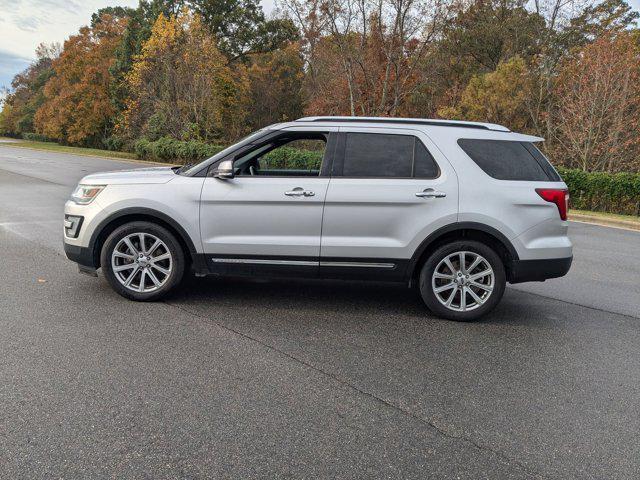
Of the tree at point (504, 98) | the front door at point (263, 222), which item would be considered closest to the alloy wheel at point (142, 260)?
the front door at point (263, 222)

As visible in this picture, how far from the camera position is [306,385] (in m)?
3.76

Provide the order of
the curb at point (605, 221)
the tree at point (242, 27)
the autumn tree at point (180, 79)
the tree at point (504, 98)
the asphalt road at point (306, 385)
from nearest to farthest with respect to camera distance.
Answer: the asphalt road at point (306, 385) < the curb at point (605, 221) < the tree at point (504, 98) < the autumn tree at point (180, 79) < the tree at point (242, 27)

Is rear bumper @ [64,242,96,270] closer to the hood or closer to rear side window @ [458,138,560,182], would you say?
the hood

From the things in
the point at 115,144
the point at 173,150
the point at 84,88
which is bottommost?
the point at 173,150

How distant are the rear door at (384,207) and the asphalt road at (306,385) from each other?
596 millimetres

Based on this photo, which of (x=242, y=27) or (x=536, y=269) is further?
(x=242, y=27)

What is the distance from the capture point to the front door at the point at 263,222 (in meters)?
5.26

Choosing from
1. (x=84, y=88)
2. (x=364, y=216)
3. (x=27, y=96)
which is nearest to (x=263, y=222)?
(x=364, y=216)

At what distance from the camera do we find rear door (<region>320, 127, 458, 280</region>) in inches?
205

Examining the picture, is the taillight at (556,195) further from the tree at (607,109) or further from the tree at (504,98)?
the tree at (504,98)

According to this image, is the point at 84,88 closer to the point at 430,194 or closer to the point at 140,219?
the point at 140,219

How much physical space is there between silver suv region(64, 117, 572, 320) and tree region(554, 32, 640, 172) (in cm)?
1645

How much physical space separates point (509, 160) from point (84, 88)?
183 feet

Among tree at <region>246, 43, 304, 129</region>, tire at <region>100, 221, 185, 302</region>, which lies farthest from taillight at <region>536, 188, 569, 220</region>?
tree at <region>246, 43, 304, 129</region>
